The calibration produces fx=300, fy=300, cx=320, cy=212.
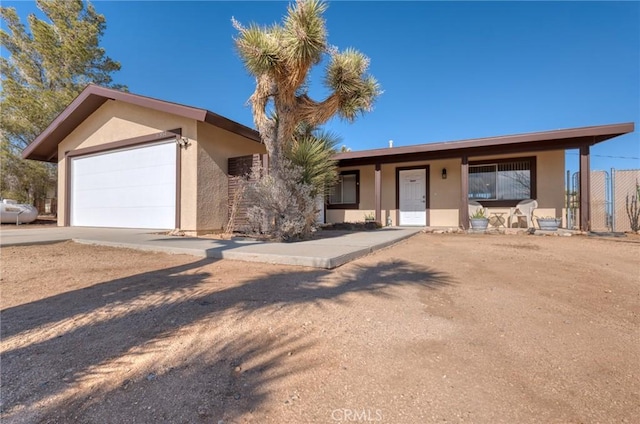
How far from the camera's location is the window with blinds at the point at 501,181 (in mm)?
10197

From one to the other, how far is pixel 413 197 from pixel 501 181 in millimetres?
3013

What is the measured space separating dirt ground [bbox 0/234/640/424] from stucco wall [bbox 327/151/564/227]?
280 inches

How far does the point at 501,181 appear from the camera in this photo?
10.6 metres

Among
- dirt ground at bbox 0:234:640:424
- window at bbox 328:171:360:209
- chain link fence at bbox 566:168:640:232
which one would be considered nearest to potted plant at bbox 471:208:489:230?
chain link fence at bbox 566:168:640:232

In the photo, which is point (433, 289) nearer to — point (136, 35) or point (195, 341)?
point (195, 341)

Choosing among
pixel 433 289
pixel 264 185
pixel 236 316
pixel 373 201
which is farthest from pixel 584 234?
pixel 236 316

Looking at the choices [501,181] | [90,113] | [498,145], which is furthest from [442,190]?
[90,113]

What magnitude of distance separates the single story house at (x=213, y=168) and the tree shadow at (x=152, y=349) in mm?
5484

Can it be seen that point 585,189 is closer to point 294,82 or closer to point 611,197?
point 611,197

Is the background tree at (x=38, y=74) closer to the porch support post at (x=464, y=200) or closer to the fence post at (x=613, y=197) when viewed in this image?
the porch support post at (x=464, y=200)

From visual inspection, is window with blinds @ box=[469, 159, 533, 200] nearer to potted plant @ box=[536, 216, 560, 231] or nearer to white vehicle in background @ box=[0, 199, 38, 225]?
potted plant @ box=[536, 216, 560, 231]

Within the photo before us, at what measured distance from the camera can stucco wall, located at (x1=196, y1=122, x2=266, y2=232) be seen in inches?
321

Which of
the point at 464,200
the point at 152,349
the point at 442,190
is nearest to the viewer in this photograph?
the point at 152,349

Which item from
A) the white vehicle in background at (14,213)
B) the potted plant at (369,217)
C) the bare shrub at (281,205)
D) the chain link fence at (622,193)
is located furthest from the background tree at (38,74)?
the chain link fence at (622,193)
